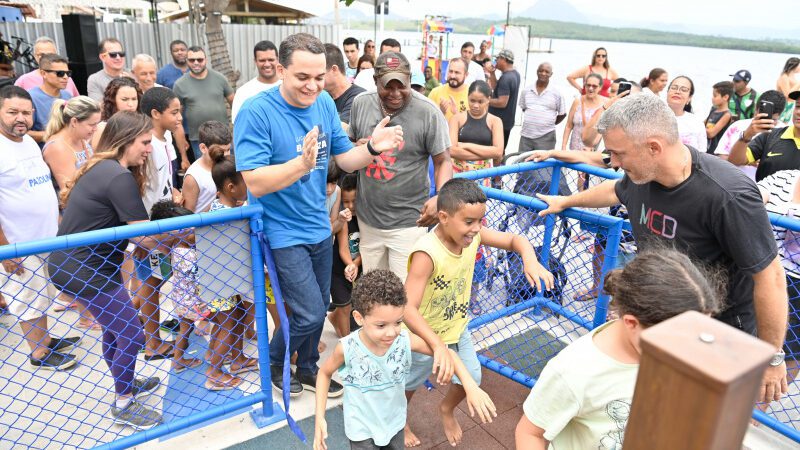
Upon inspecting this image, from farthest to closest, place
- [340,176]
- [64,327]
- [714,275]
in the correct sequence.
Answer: [64,327] → [340,176] → [714,275]

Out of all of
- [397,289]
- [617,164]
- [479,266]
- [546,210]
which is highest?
[617,164]

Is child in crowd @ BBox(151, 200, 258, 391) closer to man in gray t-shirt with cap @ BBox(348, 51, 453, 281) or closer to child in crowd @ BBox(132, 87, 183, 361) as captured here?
child in crowd @ BBox(132, 87, 183, 361)

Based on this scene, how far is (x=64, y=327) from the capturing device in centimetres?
431

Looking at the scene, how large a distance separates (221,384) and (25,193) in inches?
75.5

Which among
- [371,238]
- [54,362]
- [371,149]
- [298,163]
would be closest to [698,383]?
[298,163]

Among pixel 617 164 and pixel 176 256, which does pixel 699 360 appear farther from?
pixel 176 256

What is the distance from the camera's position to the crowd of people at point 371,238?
2133 millimetres

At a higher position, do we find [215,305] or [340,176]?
[340,176]

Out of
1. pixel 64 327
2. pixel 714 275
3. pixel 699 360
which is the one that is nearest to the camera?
pixel 699 360

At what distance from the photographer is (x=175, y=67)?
773 centimetres

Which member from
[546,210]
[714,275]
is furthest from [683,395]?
[546,210]

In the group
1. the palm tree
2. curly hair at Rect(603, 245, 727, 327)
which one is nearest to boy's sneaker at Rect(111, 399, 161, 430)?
curly hair at Rect(603, 245, 727, 327)

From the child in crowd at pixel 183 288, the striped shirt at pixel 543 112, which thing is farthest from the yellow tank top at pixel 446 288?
the striped shirt at pixel 543 112

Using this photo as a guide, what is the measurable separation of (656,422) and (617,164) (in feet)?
6.09
